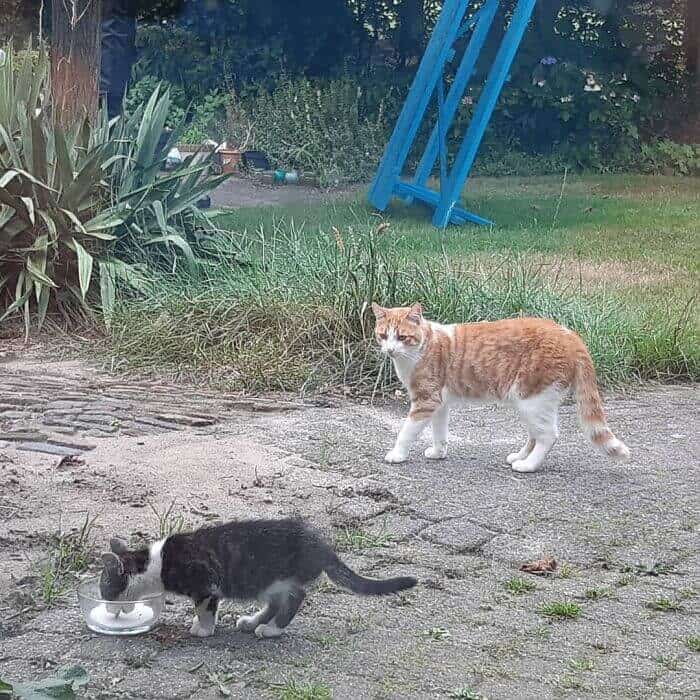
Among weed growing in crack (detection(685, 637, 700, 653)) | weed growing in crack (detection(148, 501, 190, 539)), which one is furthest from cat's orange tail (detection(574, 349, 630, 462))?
weed growing in crack (detection(148, 501, 190, 539))

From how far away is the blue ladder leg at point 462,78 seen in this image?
10.2 m

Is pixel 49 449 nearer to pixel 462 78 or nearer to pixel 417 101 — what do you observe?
pixel 417 101

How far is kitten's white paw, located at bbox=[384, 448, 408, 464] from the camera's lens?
4.39 metres

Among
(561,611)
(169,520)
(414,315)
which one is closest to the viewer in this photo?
(561,611)

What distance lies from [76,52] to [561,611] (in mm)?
6232

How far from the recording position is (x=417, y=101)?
1032 cm

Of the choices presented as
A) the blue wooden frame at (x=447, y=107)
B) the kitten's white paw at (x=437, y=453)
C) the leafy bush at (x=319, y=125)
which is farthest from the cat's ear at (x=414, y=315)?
the leafy bush at (x=319, y=125)

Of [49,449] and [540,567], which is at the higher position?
[540,567]

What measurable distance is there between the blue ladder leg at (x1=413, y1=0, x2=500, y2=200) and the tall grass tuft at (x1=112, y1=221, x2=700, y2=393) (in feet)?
13.0

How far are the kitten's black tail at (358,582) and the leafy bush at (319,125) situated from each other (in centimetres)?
830

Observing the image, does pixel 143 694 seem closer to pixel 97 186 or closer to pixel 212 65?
pixel 97 186

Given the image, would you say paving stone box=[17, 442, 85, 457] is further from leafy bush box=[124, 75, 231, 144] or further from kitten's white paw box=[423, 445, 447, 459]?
leafy bush box=[124, 75, 231, 144]

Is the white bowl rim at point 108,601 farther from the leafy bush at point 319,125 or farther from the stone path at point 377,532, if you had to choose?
the leafy bush at point 319,125

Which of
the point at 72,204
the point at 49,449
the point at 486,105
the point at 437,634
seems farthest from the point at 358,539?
the point at 486,105
